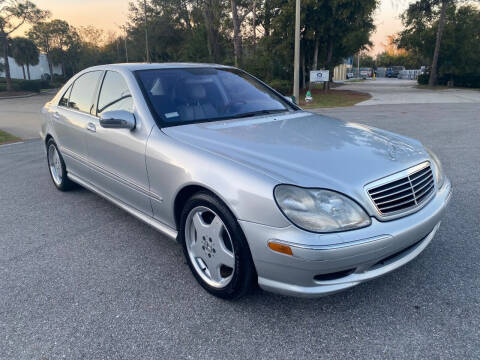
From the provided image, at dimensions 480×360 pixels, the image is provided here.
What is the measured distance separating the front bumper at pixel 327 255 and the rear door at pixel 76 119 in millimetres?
2563

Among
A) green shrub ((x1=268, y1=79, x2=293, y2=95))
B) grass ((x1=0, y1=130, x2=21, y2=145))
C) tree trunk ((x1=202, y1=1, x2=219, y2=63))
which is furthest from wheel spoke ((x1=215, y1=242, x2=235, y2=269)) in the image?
tree trunk ((x1=202, y1=1, x2=219, y2=63))

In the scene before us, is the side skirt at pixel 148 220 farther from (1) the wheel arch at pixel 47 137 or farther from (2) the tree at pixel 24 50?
(2) the tree at pixel 24 50

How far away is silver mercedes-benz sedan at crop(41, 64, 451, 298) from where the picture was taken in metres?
2.10

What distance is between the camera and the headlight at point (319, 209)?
6.78 ft

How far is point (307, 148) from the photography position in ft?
8.40

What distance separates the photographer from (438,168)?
292 centimetres

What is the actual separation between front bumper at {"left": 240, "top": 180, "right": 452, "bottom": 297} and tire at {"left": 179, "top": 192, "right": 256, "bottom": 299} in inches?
4.2

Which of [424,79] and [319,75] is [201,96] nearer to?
[319,75]

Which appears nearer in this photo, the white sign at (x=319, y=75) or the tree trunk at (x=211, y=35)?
the white sign at (x=319, y=75)

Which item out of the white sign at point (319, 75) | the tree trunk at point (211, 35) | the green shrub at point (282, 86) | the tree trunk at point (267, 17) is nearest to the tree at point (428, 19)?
the tree trunk at point (267, 17)

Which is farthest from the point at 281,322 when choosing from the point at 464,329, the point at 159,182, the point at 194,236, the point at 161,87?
the point at 161,87

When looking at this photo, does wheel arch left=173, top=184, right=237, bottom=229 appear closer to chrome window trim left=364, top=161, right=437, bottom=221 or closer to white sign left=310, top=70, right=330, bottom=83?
chrome window trim left=364, top=161, right=437, bottom=221

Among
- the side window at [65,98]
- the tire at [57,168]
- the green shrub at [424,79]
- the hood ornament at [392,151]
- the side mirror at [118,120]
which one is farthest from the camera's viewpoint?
the green shrub at [424,79]

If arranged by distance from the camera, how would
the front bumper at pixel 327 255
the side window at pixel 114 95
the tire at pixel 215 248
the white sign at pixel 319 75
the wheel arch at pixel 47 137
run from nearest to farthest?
the front bumper at pixel 327 255, the tire at pixel 215 248, the side window at pixel 114 95, the wheel arch at pixel 47 137, the white sign at pixel 319 75
